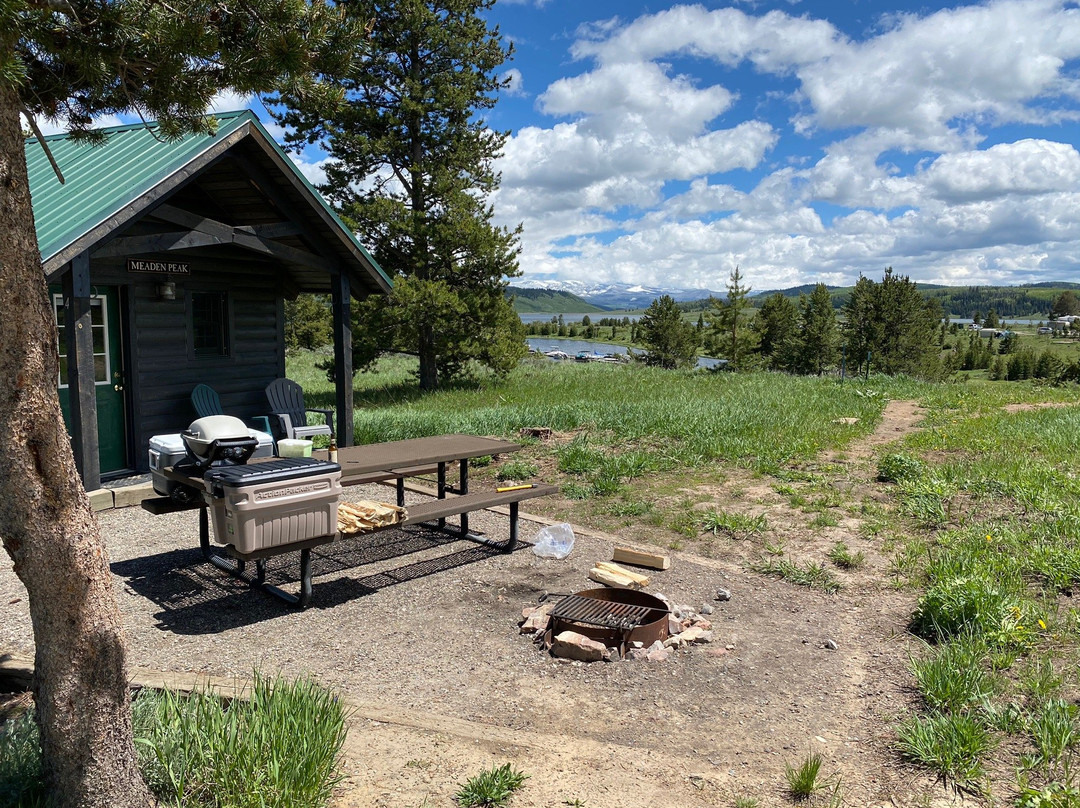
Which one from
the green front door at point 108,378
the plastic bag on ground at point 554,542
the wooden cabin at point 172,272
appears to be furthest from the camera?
the green front door at point 108,378

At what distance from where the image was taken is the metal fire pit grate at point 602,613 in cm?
499

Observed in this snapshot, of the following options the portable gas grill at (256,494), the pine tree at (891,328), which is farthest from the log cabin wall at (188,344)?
the pine tree at (891,328)

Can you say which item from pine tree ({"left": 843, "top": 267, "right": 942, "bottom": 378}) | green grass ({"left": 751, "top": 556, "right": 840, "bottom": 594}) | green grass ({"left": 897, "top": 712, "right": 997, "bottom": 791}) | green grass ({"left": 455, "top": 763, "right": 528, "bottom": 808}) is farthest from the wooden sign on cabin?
pine tree ({"left": 843, "top": 267, "right": 942, "bottom": 378})

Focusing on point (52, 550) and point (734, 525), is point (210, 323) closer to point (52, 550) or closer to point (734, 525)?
point (734, 525)

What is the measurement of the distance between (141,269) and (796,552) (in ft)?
27.0

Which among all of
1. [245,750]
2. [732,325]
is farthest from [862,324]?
[245,750]

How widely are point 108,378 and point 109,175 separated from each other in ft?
8.01

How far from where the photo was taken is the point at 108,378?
959cm

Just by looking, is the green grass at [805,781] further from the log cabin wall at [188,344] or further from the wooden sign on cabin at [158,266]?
the wooden sign on cabin at [158,266]

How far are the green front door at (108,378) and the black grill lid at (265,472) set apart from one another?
532 centimetres

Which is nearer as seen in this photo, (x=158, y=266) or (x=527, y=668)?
(x=527, y=668)

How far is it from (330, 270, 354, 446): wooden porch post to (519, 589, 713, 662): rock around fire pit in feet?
19.5

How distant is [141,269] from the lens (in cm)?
959

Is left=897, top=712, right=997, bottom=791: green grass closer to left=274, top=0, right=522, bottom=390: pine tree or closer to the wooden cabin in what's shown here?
the wooden cabin
